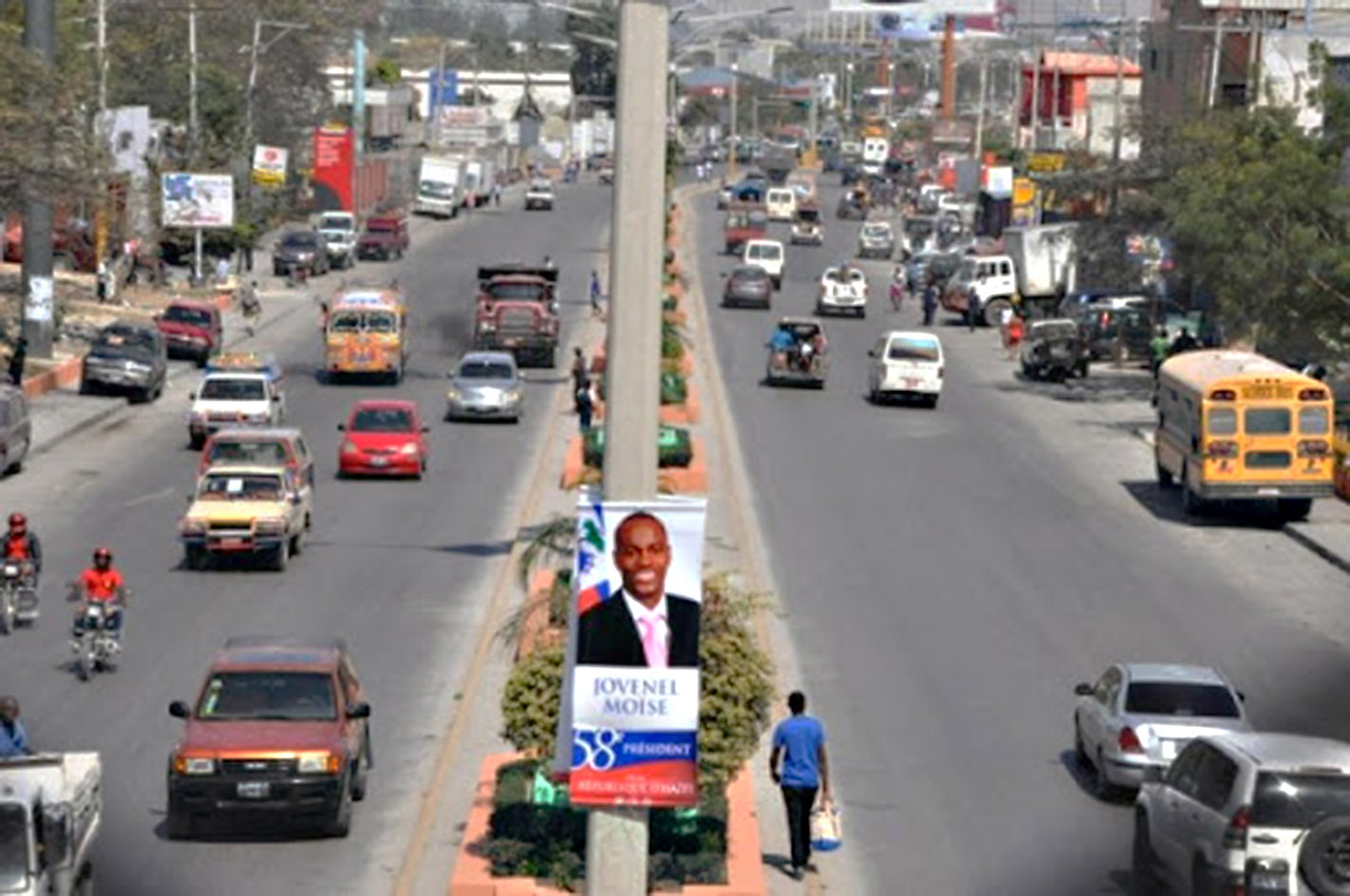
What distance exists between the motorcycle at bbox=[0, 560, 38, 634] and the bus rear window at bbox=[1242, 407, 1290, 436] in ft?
69.8

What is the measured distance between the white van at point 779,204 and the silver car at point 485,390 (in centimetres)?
7912

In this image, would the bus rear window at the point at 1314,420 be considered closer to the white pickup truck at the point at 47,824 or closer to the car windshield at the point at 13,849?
the white pickup truck at the point at 47,824

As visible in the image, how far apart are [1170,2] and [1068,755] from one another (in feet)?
235

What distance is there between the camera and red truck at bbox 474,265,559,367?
72.3m

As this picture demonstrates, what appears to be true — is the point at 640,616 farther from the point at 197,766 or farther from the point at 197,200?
the point at 197,200

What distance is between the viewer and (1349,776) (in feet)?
63.4

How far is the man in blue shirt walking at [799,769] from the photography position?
21906 mm

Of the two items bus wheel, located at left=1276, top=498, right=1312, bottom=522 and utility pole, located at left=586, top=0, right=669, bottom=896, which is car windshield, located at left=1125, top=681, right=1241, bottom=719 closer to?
utility pole, located at left=586, top=0, right=669, bottom=896

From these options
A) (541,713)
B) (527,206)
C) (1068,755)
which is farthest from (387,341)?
(527,206)

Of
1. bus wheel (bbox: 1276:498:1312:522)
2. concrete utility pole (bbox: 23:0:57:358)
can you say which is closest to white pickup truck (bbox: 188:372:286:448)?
concrete utility pole (bbox: 23:0:57:358)

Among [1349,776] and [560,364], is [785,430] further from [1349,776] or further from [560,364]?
[1349,776]

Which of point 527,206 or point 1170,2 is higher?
point 1170,2

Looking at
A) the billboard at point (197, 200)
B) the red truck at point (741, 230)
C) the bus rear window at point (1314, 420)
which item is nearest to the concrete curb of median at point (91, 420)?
the billboard at point (197, 200)

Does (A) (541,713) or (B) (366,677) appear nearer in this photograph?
(A) (541,713)
